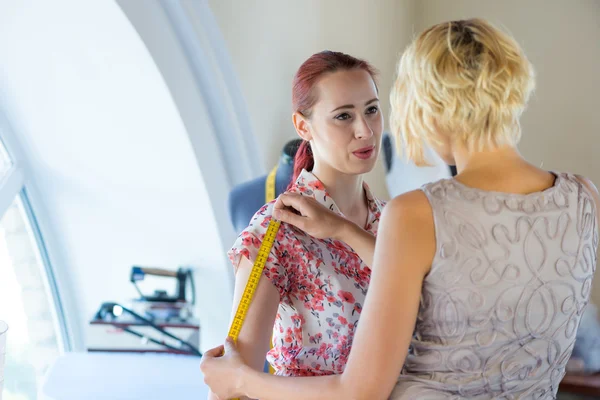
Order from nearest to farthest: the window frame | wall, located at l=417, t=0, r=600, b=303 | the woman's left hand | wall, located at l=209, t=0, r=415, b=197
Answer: the woman's left hand, wall, located at l=209, t=0, r=415, b=197, the window frame, wall, located at l=417, t=0, r=600, b=303

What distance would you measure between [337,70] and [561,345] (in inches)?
40.6

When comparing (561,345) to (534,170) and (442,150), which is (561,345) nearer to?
(534,170)

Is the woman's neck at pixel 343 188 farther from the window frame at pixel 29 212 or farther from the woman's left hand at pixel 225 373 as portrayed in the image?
the window frame at pixel 29 212

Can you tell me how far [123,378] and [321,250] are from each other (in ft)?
4.95

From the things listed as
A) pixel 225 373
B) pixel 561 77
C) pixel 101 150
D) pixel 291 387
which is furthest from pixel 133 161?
pixel 561 77

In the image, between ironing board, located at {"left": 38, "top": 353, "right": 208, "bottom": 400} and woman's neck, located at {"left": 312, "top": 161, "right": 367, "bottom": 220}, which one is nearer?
woman's neck, located at {"left": 312, "top": 161, "right": 367, "bottom": 220}

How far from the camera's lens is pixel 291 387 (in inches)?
57.9

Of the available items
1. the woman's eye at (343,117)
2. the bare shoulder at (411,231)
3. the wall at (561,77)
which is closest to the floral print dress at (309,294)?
the woman's eye at (343,117)

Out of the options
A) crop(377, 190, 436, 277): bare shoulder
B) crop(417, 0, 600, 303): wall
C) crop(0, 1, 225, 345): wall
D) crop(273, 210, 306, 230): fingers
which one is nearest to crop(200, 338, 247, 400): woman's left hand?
crop(273, 210, 306, 230): fingers

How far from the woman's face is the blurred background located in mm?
1195

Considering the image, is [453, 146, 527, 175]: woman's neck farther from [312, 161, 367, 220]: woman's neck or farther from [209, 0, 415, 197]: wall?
[209, 0, 415, 197]: wall

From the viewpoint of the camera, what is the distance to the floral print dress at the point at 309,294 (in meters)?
1.89

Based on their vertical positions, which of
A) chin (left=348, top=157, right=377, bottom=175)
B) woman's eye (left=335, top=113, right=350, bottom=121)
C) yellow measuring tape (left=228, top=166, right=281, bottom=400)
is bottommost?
yellow measuring tape (left=228, top=166, right=281, bottom=400)

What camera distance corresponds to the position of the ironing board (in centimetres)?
288
